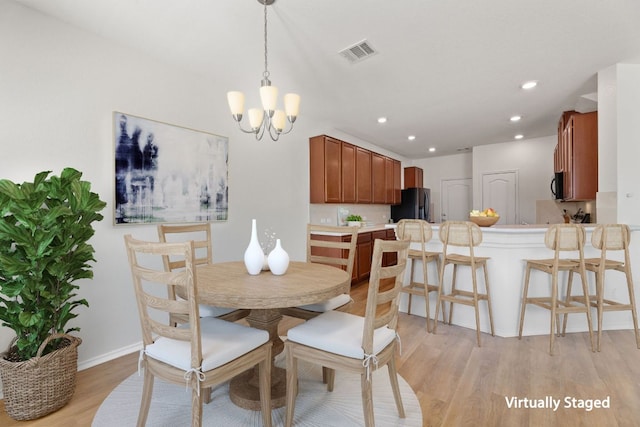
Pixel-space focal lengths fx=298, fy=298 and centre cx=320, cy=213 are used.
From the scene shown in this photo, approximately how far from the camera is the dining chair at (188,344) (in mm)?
1279

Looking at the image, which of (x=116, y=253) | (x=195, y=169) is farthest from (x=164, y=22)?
(x=116, y=253)

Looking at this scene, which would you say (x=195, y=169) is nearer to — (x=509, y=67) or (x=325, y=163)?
(x=325, y=163)

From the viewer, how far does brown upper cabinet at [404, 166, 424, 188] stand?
7184 millimetres

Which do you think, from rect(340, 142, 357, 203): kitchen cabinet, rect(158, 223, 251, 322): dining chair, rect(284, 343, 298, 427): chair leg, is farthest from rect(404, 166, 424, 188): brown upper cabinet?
rect(284, 343, 298, 427): chair leg

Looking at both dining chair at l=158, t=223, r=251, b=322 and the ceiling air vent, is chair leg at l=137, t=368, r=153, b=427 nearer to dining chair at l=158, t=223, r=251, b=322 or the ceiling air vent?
dining chair at l=158, t=223, r=251, b=322

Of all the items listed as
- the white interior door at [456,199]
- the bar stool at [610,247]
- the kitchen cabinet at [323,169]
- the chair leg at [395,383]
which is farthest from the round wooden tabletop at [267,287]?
the white interior door at [456,199]

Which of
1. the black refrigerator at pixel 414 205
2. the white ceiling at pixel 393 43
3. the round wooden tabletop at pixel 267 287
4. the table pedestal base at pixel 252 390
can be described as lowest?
the table pedestal base at pixel 252 390

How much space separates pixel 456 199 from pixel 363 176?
3088mm

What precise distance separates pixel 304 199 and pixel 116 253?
2.49m

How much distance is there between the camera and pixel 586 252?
2.92 meters

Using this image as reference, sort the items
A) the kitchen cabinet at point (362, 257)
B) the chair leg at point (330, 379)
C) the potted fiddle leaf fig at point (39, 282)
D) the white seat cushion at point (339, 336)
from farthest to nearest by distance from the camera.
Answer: the kitchen cabinet at point (362, 257)
the chair leg at point (330, 379)
the potted fiddle leaf fig at point (39, 282)
the white seat cushion at point (339, 336)

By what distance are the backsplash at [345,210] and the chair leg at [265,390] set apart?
3088 mm

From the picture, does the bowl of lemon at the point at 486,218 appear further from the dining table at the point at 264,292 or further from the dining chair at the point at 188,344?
the dining chair at the point at 188,344

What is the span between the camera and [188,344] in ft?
4.88
